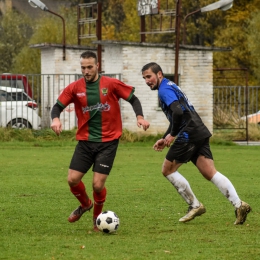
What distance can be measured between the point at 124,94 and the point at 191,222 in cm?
181

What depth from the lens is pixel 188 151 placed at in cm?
968

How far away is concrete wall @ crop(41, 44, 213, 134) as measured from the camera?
26.7 metres

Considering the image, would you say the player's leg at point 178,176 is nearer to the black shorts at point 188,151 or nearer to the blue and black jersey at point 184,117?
the black shorts at point 188,151

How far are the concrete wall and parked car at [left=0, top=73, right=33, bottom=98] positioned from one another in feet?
2.80

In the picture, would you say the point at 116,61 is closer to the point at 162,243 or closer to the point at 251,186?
the point at 251,186

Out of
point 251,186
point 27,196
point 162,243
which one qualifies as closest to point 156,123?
point 251,186

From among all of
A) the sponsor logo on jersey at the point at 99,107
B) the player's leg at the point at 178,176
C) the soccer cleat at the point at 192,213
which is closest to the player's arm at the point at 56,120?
the sponsor logo on jersey at the point at 99,107

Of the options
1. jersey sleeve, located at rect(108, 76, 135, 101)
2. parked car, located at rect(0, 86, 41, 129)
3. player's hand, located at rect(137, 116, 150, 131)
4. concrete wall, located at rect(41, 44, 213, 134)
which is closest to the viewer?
player's hand, located at rect(137, 116, 150, 131)

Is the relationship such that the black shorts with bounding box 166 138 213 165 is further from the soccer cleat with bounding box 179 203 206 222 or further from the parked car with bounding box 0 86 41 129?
the parked car with bounding box 0 86 41 129

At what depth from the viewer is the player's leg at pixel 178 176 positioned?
9.70 m

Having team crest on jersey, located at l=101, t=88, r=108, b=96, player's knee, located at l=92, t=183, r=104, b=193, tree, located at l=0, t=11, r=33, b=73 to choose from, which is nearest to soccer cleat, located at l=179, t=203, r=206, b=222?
player's knee, located at l=92, t=183, r=104, b=193

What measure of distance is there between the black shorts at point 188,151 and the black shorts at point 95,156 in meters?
0.84

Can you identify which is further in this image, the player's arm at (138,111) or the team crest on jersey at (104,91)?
the team crest on jersey at (104,91)

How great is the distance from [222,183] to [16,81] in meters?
16.6
